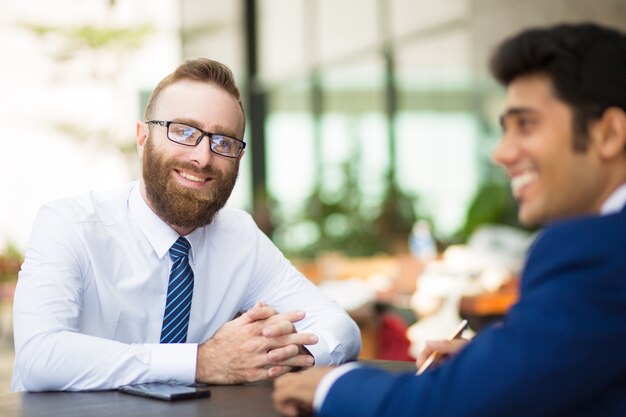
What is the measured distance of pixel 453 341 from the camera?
1.74 m

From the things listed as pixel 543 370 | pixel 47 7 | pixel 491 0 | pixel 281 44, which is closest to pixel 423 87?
pixel 491 0

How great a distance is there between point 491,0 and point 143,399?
710cm

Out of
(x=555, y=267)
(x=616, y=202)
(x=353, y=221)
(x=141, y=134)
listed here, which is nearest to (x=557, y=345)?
(x=555, y=267)

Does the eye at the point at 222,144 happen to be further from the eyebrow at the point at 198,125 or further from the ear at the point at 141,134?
the ear at the point at 141,134

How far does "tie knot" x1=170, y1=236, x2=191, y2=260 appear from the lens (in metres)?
2.36

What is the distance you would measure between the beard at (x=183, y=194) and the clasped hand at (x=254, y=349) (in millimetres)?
382

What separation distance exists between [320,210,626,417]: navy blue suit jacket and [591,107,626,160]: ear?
11 centimetres

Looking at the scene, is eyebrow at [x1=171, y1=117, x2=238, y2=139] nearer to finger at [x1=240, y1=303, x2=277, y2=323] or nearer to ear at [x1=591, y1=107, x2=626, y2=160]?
finger at [x1=240, y1=303, x2=277, y2=323]

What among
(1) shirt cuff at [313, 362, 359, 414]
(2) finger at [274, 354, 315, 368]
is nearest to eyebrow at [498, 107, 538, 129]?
(1) shirt cuff at [313, 362, 359, 414]

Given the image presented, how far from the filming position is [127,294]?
7.48ft

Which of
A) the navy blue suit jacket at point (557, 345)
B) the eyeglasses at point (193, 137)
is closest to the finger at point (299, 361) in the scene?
the eyeglasses at point (193, 137)

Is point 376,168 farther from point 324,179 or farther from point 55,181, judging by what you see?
point 55,181

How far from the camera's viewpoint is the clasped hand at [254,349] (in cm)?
197

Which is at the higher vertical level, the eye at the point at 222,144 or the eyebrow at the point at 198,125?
the eyebrow at the point at 198,125
